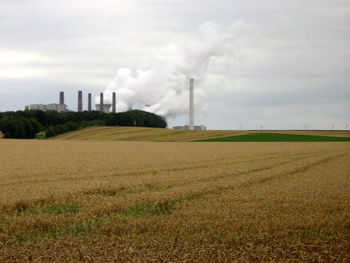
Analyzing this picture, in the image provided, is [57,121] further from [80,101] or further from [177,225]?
[177,225]

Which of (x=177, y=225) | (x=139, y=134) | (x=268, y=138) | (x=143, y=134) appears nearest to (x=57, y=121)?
(x=139, y=134)

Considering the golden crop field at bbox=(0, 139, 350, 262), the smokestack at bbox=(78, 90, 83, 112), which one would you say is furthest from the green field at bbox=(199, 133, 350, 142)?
the smokestack at bbox=(78, 90, 83, 112)

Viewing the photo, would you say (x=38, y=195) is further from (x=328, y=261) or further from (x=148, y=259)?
(x=328, y=261)

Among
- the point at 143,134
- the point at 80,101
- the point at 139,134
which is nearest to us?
the point at 143,134

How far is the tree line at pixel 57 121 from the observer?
113312mm

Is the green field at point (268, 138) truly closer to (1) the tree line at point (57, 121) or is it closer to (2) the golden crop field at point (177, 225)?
(1) the tree line at point (57, 121)

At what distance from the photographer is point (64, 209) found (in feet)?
33.7

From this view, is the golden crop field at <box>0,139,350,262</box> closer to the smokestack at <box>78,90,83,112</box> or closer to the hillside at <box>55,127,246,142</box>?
the hillside at <box>55,127,246,142</box>

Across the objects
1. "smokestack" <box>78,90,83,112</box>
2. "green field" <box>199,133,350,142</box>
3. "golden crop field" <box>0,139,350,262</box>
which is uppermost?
"smokestack" <box>78,90,83,112</box>

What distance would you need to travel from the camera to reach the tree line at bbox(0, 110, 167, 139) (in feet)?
372

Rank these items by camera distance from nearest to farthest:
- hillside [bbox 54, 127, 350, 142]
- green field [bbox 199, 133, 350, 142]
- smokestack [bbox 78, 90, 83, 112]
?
green field [bbox 199, 133, 350, 142] → hillside [bbox 54, 127, 350, 142] → smokestack [bbox 78, 90, 83, 112]

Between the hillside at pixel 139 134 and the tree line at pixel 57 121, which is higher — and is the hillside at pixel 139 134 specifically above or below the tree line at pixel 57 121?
below

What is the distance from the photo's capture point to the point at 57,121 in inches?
5408

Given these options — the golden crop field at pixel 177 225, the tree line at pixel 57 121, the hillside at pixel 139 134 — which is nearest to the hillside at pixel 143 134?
the hillside at pixel 139 134
